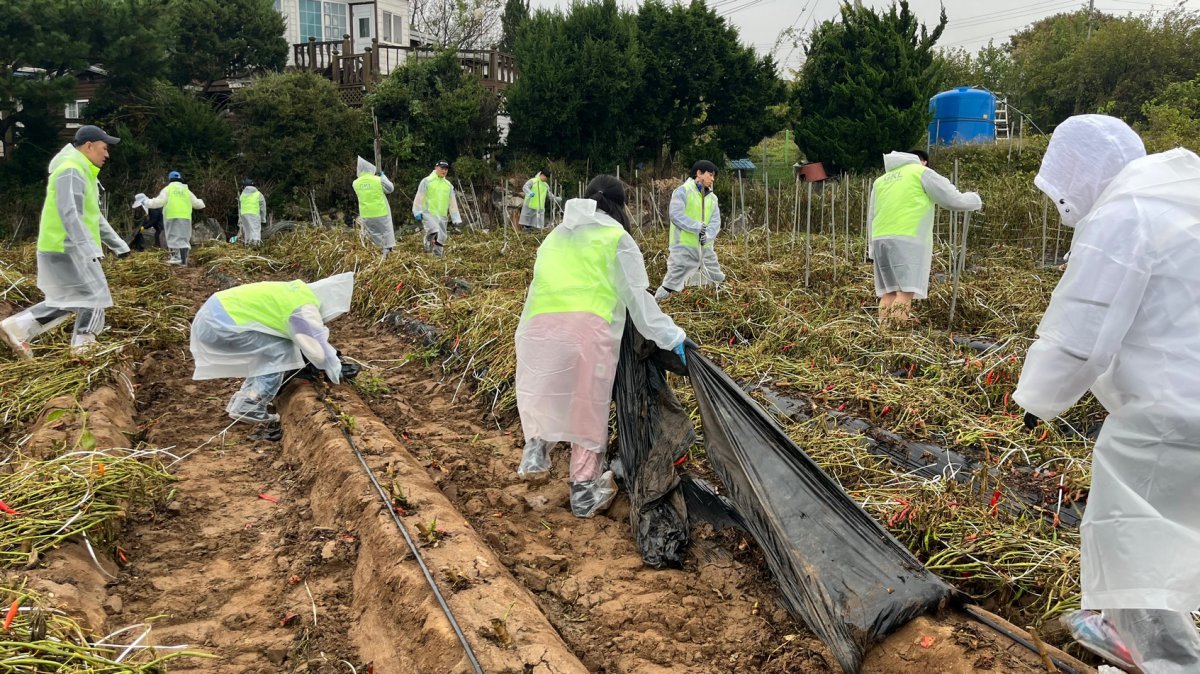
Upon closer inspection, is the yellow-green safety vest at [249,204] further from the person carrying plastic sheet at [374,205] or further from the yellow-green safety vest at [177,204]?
the person carrying plastic sheet at [374,205]

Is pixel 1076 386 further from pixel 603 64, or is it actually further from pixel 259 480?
pixel 603 64

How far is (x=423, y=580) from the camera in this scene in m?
2.92

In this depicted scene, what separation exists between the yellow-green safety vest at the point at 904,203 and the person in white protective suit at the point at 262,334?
13.9 feet

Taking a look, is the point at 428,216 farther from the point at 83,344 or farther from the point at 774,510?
the point at 774,510

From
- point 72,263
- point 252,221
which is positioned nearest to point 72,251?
point 72,263

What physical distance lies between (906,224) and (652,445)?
154 inches

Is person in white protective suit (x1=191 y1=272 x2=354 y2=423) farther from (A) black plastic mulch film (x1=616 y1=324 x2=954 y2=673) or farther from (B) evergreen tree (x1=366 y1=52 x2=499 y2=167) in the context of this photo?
(B) evergreen tree (x1=366 y1=52 x2=499 y2=167)

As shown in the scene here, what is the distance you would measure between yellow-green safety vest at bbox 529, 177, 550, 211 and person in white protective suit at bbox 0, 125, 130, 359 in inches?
324

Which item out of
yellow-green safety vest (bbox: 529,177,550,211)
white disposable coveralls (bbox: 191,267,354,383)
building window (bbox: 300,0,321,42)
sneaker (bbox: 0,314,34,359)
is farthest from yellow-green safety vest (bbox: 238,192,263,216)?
building window (bbox: 300,0,321,42)

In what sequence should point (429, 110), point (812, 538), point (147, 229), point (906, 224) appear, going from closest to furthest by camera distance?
point (812, 538) < point (906, 224) < point (147, 229) < point (429, 110)

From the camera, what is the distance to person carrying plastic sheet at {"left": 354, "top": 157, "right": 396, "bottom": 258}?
37.5ft

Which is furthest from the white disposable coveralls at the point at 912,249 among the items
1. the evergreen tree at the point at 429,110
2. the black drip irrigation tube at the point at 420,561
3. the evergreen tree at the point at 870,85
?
the evergreen tree at the point at 429,110

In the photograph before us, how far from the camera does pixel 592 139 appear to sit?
18.2 m

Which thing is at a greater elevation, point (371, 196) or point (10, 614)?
point (371, 196)
